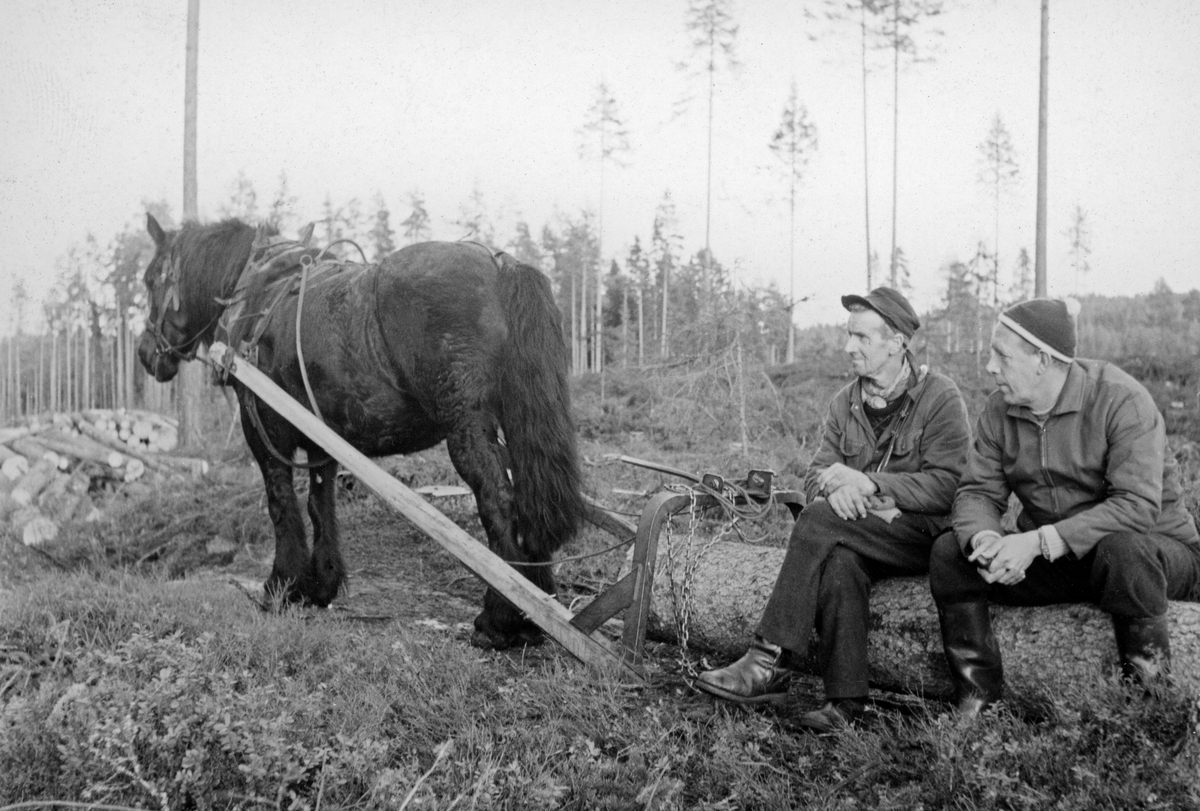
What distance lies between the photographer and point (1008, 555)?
8.18ft

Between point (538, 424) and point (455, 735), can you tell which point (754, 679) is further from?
point (538, 424)

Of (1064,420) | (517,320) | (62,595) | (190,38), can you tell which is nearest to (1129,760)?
(1064,420)

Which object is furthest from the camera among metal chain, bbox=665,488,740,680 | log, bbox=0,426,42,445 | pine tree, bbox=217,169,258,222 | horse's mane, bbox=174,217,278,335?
pine tree, bbox=217,169,258,222

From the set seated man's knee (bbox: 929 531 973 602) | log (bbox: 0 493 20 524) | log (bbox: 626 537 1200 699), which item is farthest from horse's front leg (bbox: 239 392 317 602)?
log (bbox: 0 493 20 524)

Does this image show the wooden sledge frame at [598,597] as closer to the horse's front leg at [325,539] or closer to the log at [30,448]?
the horse's front leg at [325,539]

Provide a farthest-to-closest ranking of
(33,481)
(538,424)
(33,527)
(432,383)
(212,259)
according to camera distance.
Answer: (33,481) < (33,527) < (212,259) < (432,383) < (538,424)

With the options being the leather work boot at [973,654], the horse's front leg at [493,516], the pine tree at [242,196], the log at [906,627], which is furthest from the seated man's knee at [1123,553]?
the pine tree at [242,196]

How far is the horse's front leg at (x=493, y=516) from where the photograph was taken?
386cm

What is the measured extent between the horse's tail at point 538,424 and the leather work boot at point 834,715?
153cm

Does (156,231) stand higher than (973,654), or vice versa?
(156,231)

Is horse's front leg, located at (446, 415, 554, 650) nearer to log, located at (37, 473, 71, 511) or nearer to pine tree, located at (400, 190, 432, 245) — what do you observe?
log, located at (37, 473, 71, 511)

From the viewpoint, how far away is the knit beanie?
264cm

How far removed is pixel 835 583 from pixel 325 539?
319 centimetres

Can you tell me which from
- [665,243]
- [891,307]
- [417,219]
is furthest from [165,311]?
[665,243]
